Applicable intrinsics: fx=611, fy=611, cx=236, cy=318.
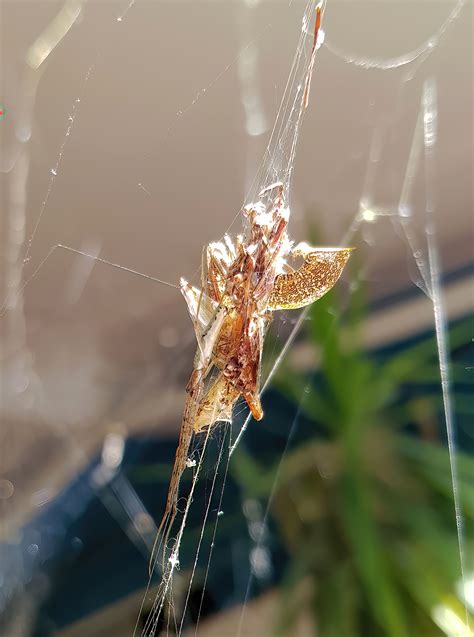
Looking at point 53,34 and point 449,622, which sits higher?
point 53,34

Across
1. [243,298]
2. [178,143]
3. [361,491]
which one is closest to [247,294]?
[243,298]

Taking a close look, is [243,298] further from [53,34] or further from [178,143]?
[53,34]

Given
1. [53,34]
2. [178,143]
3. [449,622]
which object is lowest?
[449,622]

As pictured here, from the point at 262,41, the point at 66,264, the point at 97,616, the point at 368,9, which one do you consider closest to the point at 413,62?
the point at 368,9

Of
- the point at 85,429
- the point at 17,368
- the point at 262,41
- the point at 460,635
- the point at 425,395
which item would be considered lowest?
the point at 460,635

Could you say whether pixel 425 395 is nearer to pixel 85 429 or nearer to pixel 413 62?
pixel 413 62

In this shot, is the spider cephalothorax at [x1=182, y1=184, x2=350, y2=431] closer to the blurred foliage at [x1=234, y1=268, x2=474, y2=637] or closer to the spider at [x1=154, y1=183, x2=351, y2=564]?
the spider at [x1=154, y1=183, x2=351, y2=564]

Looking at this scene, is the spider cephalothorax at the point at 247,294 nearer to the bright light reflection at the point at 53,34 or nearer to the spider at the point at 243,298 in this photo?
the spider at the point at 243,298
